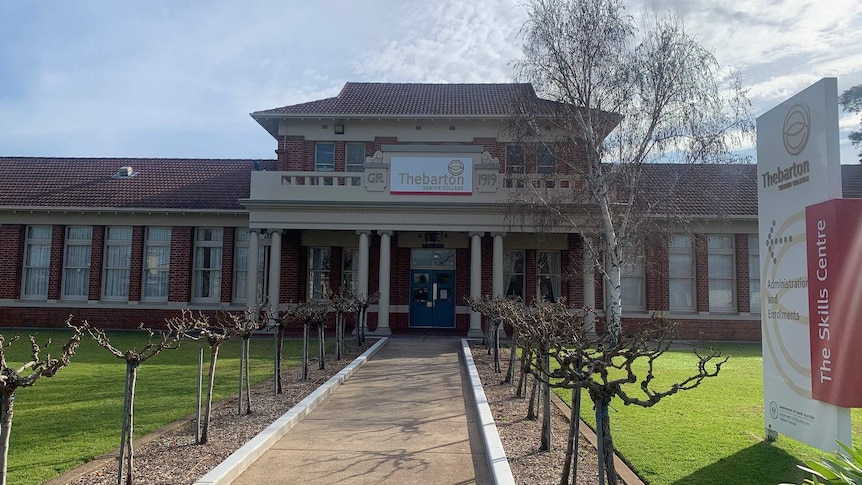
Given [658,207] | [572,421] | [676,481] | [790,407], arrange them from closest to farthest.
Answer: [572,421] → [676,481] → [790,407] → [658,207]

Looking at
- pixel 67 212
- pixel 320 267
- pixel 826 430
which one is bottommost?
pixel 826 430

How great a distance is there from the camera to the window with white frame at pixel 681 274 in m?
21.6

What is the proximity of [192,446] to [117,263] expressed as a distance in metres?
18.2

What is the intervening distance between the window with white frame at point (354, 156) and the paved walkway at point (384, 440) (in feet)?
38.6

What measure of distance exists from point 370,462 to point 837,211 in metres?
5.60

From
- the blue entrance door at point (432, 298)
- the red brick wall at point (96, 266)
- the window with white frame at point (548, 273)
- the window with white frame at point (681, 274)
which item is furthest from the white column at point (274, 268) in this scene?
the window with white frame at point (681, 274)

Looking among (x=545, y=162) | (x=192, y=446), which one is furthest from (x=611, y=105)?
(x=192, y=446)

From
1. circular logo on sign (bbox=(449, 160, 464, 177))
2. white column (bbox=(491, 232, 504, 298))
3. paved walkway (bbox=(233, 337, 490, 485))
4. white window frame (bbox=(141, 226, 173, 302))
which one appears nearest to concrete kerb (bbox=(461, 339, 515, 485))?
paved walkway (bbox=(233, 337, 490, 485))

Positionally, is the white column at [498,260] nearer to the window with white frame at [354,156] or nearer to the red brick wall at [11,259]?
the window with white frame at [354,156]

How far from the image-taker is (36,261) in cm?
2242

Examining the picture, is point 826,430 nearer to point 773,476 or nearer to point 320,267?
point 773,476

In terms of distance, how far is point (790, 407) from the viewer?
23.2ft

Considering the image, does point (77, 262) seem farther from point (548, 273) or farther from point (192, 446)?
point (192, 446)

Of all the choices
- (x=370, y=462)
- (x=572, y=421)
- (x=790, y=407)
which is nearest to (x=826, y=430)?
(x=790, y=407)
